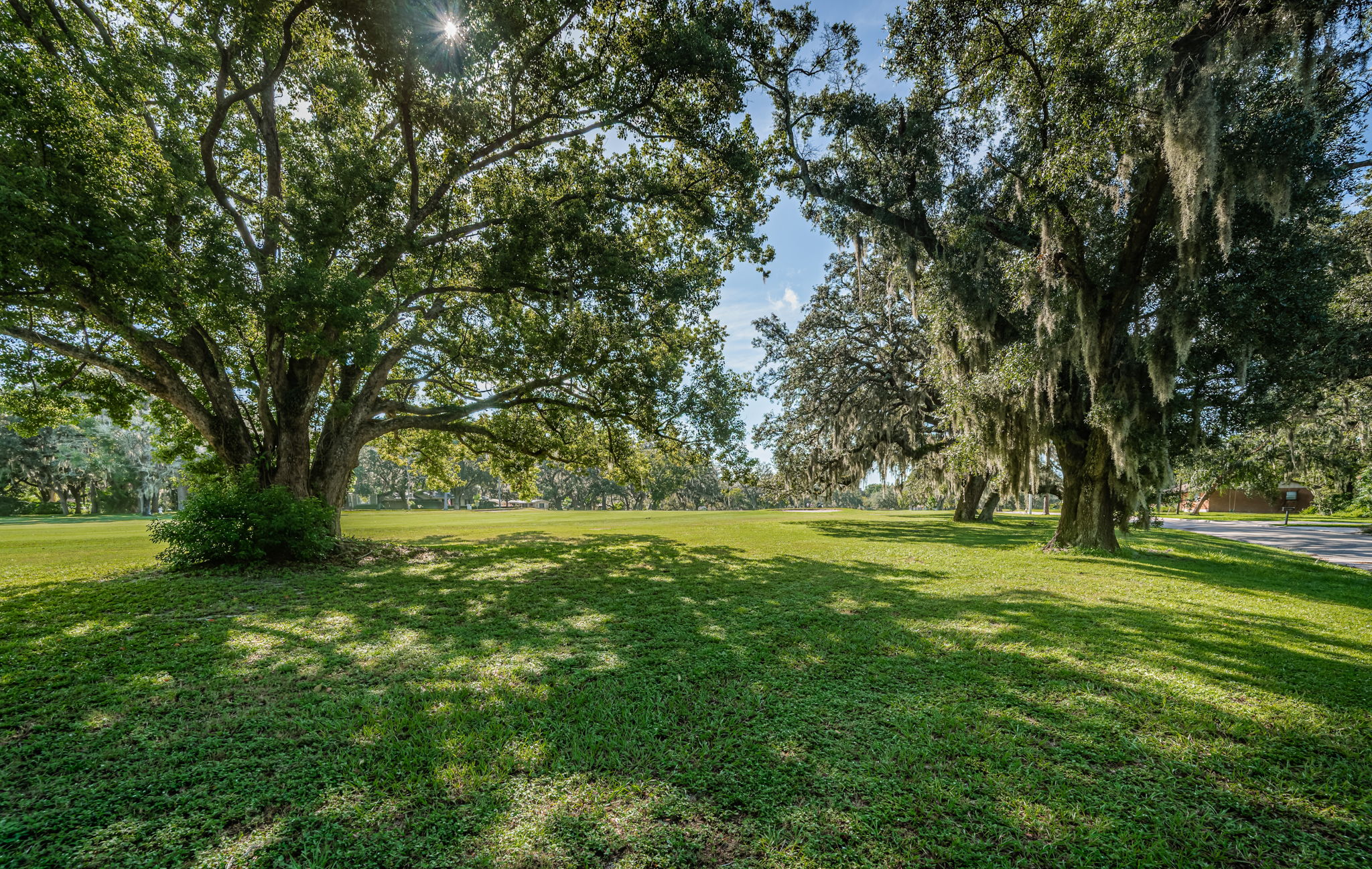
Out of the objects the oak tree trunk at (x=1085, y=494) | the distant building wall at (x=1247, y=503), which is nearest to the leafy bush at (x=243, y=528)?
the oak tree trunk at (x=1085, y=494)

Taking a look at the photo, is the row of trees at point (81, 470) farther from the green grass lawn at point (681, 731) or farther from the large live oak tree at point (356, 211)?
the green grass lawn at point (681, 731)

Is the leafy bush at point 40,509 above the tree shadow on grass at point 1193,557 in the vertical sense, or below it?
below

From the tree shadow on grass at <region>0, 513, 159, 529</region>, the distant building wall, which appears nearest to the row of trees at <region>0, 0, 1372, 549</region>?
the tree shadow on grass at <region>0, 513, 159, 529</region>

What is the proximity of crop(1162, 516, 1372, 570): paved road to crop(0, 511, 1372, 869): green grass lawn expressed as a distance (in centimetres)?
1019

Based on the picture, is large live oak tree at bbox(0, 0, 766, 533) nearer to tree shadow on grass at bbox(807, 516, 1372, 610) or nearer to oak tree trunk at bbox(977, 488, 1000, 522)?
tree shadow on grass at bbox(807, 516, 1372, 610)

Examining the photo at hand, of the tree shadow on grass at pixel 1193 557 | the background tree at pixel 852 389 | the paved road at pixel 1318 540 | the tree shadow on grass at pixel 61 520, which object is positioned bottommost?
the tree shadow on grass at pixel 61 520

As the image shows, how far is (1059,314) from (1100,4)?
15.5 ft

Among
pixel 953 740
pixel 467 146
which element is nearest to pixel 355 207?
pixel 467 146

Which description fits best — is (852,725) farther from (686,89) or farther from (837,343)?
(837,343)

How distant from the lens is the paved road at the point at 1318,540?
466 inches

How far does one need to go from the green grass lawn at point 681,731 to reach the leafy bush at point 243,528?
1.75 m

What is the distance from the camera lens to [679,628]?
16.4ft

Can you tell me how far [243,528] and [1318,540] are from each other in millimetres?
31951

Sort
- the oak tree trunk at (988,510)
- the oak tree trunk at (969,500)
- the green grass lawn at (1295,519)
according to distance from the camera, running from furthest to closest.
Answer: the green grass lawn at (1295,519)
the oak tree trunk at (988,510)
the oak tree trunk at (969,500)
